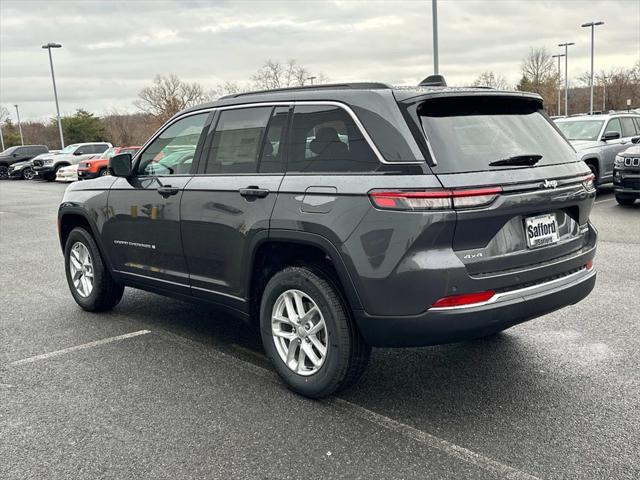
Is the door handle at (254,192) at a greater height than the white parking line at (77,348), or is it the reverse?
the door handle at (254,192)

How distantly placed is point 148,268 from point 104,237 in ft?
2.24

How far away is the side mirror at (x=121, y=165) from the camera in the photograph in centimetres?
492

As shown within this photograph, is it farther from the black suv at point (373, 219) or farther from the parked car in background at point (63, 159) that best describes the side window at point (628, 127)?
the parked car in background at point (63, 159)

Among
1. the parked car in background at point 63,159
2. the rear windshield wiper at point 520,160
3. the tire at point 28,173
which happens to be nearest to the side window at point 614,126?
the rear windshield wiper at point 520,160

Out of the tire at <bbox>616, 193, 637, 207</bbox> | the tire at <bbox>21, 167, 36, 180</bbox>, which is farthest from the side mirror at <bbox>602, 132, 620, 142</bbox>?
the tire at <bbox>21, 167, 36, 180</bbox>

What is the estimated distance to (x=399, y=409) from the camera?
3578mm

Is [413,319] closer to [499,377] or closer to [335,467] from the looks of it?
[335,467]

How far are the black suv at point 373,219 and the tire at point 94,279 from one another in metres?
1.30

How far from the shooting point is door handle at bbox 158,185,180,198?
4.51 meters

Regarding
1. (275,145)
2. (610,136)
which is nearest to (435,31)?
(610,136)

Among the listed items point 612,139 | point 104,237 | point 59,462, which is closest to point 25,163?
point 612,139

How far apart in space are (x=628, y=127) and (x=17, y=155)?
33.7m

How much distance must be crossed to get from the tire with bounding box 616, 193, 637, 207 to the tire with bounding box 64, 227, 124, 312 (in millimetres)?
9543

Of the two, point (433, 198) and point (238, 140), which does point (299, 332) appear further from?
point (238, 140)
